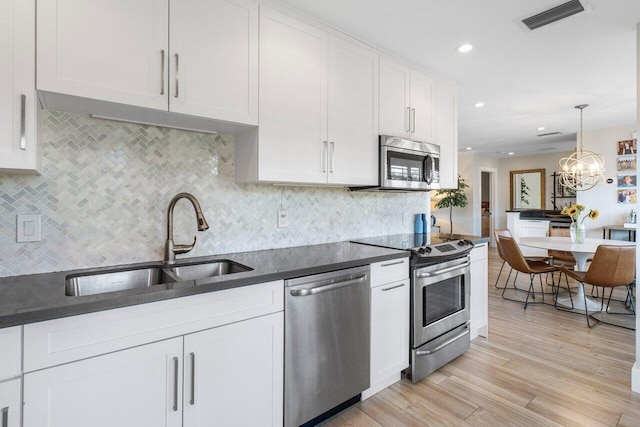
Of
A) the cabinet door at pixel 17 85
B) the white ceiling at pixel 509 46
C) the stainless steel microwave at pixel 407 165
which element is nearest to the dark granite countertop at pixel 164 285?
the cabinet door at pixel 17 85

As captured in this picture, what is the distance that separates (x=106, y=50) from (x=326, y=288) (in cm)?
150

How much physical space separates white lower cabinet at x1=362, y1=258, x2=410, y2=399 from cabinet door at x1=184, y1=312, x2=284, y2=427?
0.68m

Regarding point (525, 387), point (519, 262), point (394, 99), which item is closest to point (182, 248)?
point (394, 99)

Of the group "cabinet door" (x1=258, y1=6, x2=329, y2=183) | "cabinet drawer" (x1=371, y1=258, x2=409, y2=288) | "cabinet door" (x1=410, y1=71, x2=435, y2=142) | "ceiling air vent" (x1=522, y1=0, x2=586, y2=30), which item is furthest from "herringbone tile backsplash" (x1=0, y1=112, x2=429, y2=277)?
"ceiling air vent" (x1=522, y1=0, x2=586, y2=30)

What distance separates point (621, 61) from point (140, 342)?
4.08m

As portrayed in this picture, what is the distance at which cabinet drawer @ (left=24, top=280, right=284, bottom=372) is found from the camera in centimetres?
105

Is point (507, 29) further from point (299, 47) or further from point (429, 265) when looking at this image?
point (429, 265)

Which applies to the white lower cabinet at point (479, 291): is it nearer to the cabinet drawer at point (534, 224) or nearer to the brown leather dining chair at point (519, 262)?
the brown leather dining chair at point (519, 262)

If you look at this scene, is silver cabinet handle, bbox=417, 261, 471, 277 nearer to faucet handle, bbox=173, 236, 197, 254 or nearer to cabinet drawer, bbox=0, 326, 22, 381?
faucet handle, bbox=173, 236, 197, 254

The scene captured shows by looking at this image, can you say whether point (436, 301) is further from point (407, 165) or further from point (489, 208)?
point (489, 208)

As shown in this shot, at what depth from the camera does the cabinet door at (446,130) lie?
304 centimetres

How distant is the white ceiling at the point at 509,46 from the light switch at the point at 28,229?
69.6 inches

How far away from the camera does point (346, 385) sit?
6.13 ft

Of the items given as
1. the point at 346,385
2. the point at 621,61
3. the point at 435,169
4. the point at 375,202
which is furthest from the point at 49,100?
the point at 621,61
